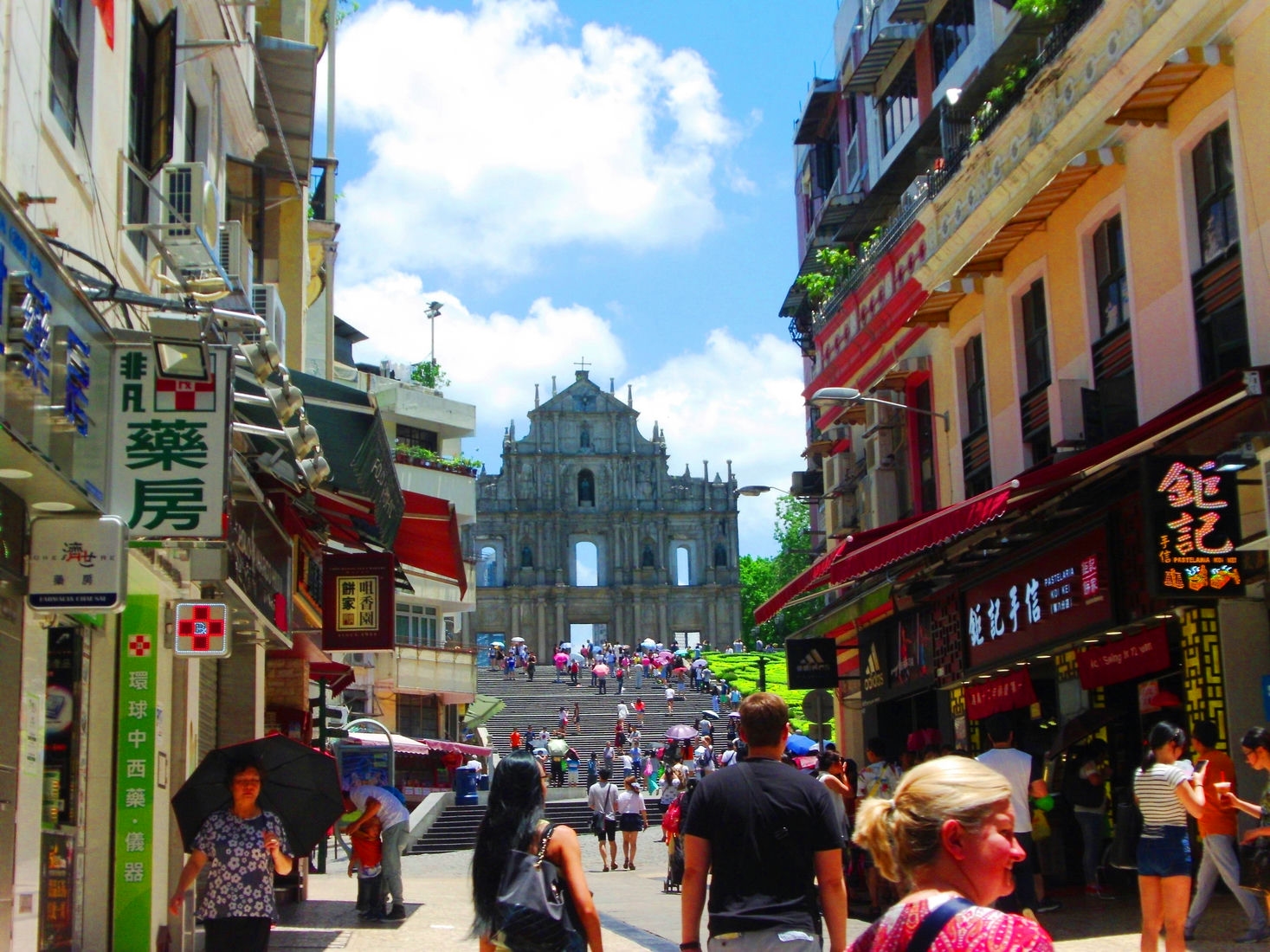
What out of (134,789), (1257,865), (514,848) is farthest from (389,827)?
(514,848)

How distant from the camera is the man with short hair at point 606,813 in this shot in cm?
2531

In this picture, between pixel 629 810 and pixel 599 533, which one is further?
pixel 599 533

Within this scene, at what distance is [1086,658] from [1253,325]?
15.7 feet

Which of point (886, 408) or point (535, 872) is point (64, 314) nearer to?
point (535, 872)

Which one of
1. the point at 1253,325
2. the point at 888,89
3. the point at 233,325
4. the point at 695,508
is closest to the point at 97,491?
the point at 233,325

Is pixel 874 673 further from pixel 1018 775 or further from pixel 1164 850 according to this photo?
pixel 1164 850

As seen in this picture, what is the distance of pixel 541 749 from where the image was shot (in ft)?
149

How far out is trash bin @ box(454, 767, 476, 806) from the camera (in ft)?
120

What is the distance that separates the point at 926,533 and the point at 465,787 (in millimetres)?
23511

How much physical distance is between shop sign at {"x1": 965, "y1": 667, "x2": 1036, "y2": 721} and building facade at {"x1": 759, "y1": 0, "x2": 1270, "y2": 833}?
47 mm

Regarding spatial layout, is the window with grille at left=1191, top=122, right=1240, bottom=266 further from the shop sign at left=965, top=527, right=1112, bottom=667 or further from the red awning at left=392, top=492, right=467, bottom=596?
the red awning at left=392, top=492, right=467, bottom=596

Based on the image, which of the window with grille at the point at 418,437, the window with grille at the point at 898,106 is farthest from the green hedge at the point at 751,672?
the window with grille at the point at 898,106

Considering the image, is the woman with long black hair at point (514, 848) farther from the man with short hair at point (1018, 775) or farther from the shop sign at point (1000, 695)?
the shop sign at point (1000, 695)

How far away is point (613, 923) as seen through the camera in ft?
51.9
